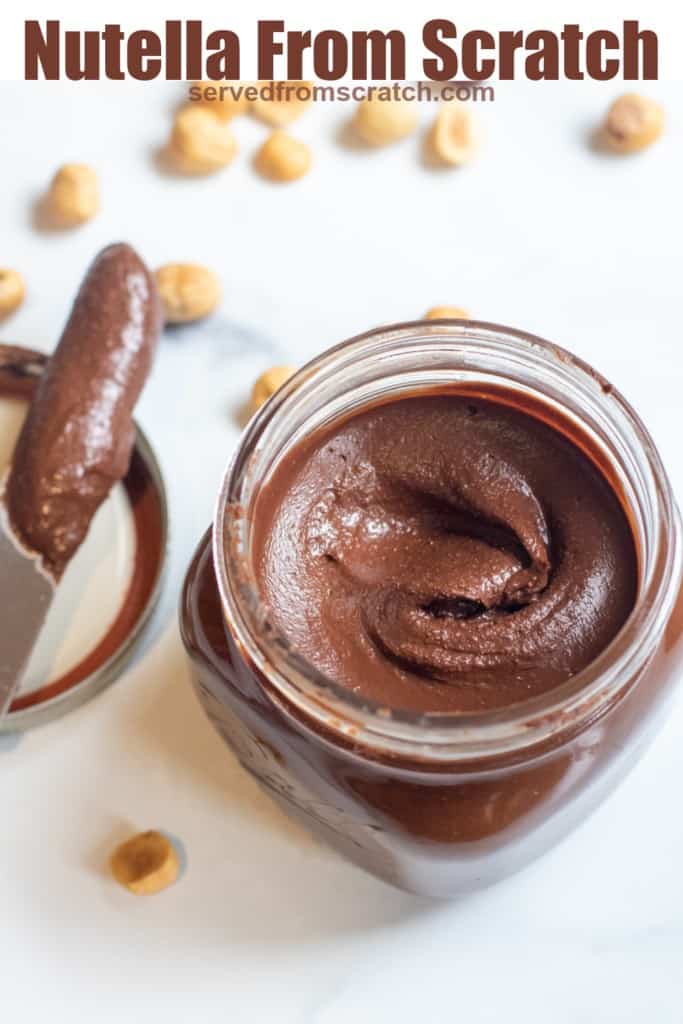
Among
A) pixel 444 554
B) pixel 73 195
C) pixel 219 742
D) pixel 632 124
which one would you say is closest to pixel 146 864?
pixel 219 742

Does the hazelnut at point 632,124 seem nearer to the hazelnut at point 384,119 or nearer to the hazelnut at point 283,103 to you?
the hazelnut at point 384,119

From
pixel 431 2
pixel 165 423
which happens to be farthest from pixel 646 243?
pixel 165 423

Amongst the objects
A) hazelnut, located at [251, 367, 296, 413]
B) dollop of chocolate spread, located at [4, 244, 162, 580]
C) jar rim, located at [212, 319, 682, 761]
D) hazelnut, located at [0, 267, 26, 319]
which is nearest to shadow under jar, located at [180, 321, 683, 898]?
jar rim, located at [212, 319, 682, 761]

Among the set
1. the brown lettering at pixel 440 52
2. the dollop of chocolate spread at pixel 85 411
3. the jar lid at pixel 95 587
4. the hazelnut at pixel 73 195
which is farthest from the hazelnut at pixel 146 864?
the brown lettering at pixel 440 52

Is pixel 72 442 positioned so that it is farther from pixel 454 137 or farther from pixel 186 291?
pixel 454 137

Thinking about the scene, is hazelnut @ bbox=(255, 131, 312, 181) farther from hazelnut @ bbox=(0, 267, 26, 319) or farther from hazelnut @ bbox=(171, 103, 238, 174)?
hazelnut @ bbox=(0, 267, 26, 319)

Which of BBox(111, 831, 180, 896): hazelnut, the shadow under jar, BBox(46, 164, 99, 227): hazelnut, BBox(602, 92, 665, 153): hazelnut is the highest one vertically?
BBox(602, 92, 665, 153): hazelnut

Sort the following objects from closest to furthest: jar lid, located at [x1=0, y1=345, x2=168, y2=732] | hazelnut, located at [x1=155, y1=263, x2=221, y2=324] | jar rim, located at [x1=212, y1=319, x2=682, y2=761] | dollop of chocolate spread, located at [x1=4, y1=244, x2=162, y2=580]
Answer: jar rim, located at [x1=212, y1=319, x2=682, y2=761]
dollop of chocolate spread, located at [x1=4, y1=244, x2=162, y2=580]
jar lid, located at [x1=0, y1=345, x2=168, y2=732]
hazelnut, located at [x1=155, y1=263, x2=221, y2=324]
